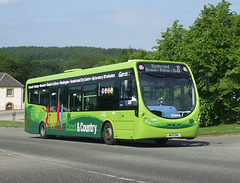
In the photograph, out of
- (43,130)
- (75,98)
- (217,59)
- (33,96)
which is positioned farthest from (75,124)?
(217,59)

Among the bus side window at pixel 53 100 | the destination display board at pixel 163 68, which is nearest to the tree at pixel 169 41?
the bus side window at pixel 53 100

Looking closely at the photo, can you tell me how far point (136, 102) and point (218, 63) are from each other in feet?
66.9

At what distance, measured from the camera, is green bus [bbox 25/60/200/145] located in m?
16.4

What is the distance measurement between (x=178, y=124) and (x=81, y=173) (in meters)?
8.06

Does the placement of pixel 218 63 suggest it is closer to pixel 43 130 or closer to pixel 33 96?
pixel 33 96

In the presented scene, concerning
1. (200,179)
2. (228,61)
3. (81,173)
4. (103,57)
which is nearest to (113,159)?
(81,173)

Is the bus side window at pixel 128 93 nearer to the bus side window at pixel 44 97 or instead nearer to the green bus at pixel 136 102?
the green bus at pixel 136 102

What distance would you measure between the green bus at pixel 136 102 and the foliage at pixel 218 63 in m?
15.8

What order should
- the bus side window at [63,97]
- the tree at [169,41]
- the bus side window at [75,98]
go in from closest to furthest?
the bus side window at [75,98] → the bus side window at [63,97] → the tree at [169,41]

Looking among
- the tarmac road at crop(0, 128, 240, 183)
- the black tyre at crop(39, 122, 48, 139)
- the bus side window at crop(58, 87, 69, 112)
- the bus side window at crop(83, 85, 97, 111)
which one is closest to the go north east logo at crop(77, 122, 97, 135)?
the bus side window at crop(83, 85, 97, 111)

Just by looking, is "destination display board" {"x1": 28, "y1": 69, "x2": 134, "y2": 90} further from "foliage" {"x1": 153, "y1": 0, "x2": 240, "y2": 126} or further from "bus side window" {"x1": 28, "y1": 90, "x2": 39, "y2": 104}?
"foliage" {"x1": 153, "y1": 0, "x2": 240, "y2": 126}

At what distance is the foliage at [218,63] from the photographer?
34.1 metres

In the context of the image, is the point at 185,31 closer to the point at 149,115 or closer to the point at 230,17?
the point at 230,17

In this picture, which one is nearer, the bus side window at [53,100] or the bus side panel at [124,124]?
the bus side panel at [124,124]
